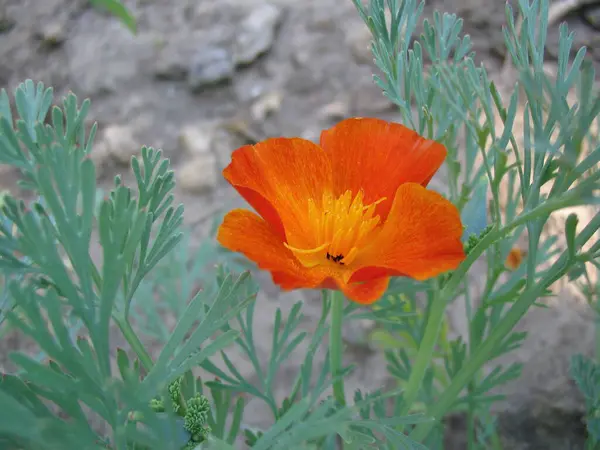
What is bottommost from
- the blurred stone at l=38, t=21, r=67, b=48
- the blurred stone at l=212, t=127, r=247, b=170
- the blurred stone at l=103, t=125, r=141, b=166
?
the blurred stone at l=212, t=127, r=247, b=170

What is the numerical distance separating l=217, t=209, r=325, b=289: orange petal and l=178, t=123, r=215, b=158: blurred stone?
3.48 feet

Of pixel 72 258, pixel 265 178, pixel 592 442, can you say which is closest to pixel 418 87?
pixel 265 178

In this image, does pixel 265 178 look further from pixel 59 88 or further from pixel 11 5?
pixel 11 5

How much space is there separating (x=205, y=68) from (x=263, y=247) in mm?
1324

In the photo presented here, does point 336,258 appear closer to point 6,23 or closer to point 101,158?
point 101,158

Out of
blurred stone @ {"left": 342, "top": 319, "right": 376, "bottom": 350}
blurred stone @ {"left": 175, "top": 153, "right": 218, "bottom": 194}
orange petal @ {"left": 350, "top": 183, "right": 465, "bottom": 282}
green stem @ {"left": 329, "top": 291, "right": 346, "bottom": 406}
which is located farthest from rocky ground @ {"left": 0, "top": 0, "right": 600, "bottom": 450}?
orange petal @ {"left": 350, "top": 183, "right": 465, "bottom": 282}

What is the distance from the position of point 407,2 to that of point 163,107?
1199 mm

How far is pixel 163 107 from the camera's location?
167 cm

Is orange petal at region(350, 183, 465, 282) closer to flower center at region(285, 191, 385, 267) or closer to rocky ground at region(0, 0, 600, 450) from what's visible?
flower center at region(285, 191, 385, 267)

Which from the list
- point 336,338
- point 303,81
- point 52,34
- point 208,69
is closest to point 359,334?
point 336,338

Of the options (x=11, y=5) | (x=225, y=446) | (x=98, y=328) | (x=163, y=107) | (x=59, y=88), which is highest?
(x=11, y=5)

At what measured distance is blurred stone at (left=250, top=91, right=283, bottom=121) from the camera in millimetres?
1616

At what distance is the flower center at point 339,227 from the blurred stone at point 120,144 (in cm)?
104

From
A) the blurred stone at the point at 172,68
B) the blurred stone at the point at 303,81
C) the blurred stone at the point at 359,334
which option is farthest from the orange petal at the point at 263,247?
the blurred stone at the point at 172,68
